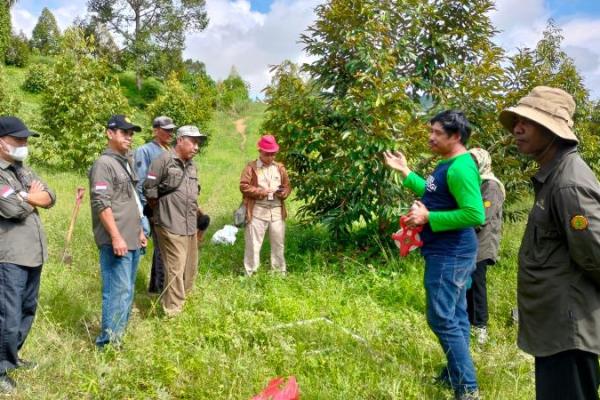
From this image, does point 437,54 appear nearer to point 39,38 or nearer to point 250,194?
point 250,194

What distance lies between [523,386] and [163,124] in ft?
13.8

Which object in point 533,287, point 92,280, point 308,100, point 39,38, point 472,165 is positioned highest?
point 39,38

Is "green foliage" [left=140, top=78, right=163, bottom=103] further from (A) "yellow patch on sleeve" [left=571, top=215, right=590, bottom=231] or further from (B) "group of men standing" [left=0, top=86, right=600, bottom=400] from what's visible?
(A) "yellow patch on sleeve" [left=571, top=215, right=590, bottom=231]

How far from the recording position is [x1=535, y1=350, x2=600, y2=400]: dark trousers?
208 centimetres

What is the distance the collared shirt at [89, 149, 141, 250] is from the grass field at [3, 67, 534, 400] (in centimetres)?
70

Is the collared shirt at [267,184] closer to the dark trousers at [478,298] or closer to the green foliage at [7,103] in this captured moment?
the dark trousers at [478,298]

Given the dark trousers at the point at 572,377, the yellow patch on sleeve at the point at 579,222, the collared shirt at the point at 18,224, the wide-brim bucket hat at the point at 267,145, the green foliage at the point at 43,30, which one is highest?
the green foliage at the point at 43,30

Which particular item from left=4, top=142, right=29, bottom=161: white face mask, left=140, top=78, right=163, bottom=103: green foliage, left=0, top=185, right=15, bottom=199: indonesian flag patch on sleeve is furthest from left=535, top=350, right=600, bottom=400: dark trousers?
left=140, top=78, right=163, bottom=103: green foliage

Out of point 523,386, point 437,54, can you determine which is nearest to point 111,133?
point 523,386

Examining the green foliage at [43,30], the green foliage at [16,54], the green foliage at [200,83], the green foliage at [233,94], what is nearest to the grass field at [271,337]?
the green foliage at [200,83]

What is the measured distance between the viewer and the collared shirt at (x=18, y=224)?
329 centimetres

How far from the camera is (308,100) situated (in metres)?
6.02

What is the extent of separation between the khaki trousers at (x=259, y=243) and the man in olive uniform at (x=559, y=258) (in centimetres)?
382

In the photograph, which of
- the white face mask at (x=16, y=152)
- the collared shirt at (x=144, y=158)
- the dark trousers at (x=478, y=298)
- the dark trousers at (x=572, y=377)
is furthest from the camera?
the collared shirt at (x=144, y=158)
